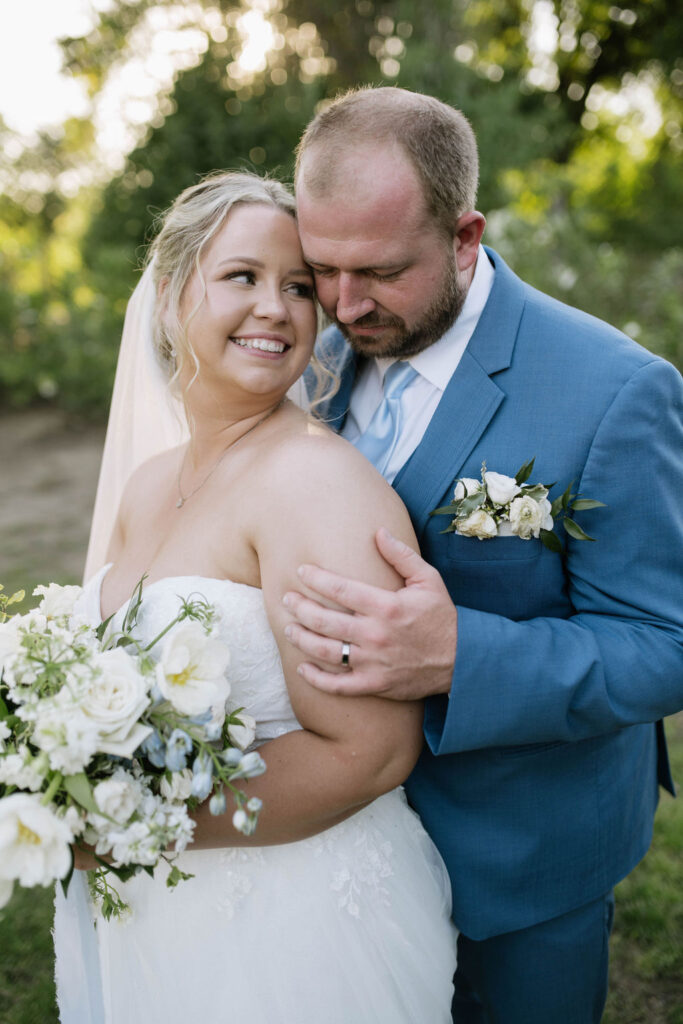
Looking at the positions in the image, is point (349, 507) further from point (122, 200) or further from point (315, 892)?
point (122, 200)

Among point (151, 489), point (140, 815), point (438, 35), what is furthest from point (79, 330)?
point (140, 815)

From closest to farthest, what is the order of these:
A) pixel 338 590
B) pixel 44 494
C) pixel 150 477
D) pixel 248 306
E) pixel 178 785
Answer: pixel 178 785
pixel 338 590
pixel 248 306
pixel 150 477
pixel 44 494

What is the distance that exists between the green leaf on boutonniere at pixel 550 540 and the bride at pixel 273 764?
0.37 meters

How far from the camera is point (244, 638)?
6.27ft

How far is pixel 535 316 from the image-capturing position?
2.29 m

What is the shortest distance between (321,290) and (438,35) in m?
10.4

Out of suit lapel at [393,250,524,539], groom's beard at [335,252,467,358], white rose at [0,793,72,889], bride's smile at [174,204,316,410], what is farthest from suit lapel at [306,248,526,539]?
white rose at [0,793,72,889]

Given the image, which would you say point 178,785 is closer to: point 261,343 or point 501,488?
point 501,488

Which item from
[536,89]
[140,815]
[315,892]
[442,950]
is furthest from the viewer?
[536,89]

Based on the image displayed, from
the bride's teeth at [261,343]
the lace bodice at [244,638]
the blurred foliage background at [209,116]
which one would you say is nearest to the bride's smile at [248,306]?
the bride's teeth at [261,343]

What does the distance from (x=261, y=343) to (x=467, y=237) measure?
69 cm

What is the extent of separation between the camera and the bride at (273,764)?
1.83m

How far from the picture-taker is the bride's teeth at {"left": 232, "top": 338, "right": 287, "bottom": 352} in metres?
2.24

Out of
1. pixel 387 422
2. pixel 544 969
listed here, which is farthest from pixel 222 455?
pixel 544 969
